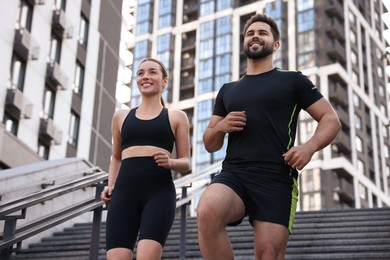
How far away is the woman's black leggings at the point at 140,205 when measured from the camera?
4.67 meters

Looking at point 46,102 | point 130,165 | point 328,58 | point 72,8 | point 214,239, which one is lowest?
point 214,239

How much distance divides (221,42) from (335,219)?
62881 mm

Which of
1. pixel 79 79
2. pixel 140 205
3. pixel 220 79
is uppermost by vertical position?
pixel 220 79

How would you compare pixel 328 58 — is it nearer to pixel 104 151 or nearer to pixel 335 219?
pixel 104 151

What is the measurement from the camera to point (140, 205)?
4.80 m

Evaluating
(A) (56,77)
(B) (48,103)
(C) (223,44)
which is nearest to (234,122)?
(A) (56,77)

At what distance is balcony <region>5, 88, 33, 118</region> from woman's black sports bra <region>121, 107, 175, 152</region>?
23366 mm

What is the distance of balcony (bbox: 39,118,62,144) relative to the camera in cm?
3023

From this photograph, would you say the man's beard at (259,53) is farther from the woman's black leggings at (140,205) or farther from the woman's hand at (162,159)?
the woman's black leggings at (140,205)

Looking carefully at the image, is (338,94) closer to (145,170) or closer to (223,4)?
(223,4)

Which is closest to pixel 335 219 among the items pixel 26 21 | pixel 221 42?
pixel 26 21

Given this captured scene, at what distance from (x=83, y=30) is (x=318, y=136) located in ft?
107

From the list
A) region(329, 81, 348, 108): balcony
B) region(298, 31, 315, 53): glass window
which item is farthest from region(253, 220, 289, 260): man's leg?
region(298, 31, 315, 53): glass window

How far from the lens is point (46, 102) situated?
31406mm
